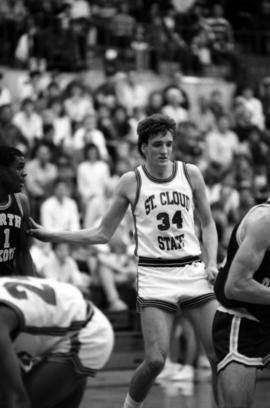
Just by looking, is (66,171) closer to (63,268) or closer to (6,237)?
(63,268)

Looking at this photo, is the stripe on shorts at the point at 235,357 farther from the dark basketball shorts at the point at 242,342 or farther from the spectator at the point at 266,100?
the spectator at the point at 266,100

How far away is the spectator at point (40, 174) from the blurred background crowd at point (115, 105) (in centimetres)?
1

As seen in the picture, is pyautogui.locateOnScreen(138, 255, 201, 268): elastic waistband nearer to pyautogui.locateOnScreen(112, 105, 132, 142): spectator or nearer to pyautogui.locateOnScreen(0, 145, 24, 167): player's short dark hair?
pyautogui.locateOnScreen(0, 145, 24, 167): player's short dark hair

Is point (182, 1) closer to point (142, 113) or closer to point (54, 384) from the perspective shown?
point (142, 113)

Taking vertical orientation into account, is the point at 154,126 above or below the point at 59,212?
above

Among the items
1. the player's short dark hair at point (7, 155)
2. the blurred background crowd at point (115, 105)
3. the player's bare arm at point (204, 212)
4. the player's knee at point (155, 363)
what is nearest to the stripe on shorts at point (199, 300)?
the player's bare arm at point (204, 212)

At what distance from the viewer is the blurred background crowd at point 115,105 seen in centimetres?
1541

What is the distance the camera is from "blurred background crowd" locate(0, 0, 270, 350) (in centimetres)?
1541

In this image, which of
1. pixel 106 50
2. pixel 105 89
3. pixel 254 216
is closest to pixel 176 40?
pixel 106 50

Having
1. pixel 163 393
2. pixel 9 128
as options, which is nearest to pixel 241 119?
pixel 9 128

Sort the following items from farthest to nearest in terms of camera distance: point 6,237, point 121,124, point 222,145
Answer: point 222,145 < point 121,124 < point 6,237

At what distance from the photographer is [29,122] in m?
17.5

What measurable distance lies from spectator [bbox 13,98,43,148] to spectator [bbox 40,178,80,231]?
215 cm

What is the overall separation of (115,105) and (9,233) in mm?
10809
